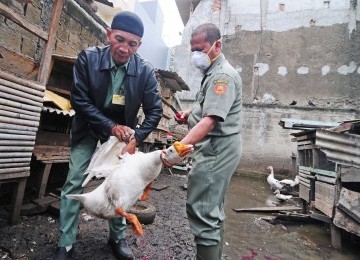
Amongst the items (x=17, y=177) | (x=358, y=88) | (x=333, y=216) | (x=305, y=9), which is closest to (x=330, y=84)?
(x=358, y=88)

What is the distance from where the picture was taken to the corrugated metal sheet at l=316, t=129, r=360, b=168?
14.9 ft

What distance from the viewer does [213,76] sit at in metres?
2.32

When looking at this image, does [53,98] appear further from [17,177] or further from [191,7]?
[191,7]

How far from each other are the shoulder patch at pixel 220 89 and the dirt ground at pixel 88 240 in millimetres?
2066

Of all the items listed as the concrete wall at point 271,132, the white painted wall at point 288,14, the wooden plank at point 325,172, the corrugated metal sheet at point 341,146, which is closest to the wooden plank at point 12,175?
the corrugated metal sheet at point 341,146

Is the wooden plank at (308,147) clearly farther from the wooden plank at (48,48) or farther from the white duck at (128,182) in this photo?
the wooden plank at (48,48)

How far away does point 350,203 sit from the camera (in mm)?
4715

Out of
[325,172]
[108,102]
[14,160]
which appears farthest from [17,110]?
[325,172]

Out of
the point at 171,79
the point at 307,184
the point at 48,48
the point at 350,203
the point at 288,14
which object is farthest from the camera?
the point at 288,14

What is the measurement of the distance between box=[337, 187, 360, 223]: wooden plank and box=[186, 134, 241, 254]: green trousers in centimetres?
358

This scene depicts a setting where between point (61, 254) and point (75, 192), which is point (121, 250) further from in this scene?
point (75, 192)

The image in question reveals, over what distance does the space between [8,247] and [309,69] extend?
711 inches

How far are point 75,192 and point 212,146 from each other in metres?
1.43

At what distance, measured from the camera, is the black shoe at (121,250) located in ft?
8.58
